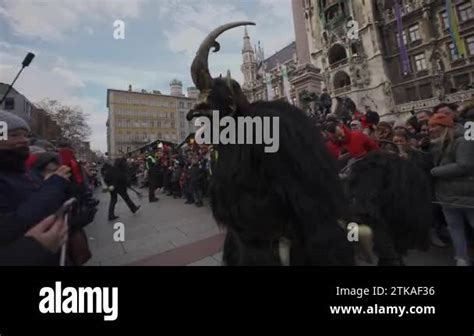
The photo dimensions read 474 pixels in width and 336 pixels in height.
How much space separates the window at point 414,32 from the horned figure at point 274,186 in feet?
89.1

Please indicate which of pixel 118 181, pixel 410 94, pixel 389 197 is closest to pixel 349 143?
pixel 389 197

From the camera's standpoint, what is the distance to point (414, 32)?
20.7m

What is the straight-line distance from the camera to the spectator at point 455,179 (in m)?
1.87

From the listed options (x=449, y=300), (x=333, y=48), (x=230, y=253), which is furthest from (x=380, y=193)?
(x=333, y=48)

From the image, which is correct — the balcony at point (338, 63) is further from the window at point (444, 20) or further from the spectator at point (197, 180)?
the spectator at point (197, 180)

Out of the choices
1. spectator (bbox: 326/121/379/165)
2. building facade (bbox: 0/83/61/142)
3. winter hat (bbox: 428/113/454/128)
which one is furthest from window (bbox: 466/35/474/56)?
building facade (bbox: 0/83/61/142)

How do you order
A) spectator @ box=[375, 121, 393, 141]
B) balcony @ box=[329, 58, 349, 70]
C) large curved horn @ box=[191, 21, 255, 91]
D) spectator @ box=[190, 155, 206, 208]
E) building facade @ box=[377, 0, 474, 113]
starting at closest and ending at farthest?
large curved horn @ box=[191, 21, 255, 91] → spectator @ box=[375, 121, 393, 141] → spectator @ box=[190, 155, 206, 208] → building facade @ box=[377, 0, 474, 113] → balcony @ box=[329, 58, 349, 70]

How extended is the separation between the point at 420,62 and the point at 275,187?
90.8ft

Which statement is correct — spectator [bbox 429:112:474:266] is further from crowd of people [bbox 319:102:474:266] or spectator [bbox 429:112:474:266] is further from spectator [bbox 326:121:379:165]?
spectator [bbox 326:121:379:165]

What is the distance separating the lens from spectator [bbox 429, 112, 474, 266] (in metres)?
1.87

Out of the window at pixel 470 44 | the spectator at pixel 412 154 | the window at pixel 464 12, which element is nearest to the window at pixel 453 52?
the window at pixel 470 44

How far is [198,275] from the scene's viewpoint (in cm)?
119

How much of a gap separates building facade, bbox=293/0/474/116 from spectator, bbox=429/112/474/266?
17815 mm

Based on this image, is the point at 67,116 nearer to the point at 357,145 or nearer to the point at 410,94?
the point at 357,145
